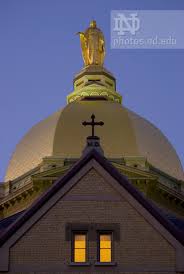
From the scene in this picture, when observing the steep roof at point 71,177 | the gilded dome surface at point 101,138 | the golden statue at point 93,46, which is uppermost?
the golden statue at point 93,46

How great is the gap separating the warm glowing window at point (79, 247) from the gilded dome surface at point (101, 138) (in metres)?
30.1

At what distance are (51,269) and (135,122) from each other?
37994mm

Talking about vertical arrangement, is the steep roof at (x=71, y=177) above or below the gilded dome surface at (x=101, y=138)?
below

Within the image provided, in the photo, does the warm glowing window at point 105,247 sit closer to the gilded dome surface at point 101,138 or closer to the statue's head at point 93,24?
the gilded dome surface at point 101,138

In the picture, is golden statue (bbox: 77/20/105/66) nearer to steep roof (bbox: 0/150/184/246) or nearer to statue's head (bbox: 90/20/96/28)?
statue's head (bbox: 90/20/96/28)

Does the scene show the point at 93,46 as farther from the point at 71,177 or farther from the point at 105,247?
the point at 105,247

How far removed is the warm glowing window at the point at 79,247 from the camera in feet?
128

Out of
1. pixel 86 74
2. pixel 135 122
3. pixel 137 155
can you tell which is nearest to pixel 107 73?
pixel 86 74

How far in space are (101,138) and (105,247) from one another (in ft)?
107

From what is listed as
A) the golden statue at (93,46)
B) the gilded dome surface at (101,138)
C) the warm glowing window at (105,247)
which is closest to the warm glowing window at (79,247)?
the warm glowing window at (105,247)

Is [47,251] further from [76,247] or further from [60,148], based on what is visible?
[60,148]

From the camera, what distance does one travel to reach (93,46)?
91062 millimetres

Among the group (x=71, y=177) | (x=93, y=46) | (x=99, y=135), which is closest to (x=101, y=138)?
(x=99, y=135)

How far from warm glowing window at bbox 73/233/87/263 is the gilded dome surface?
30.1m
